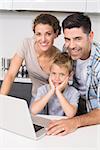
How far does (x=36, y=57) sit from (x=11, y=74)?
0.34 feet

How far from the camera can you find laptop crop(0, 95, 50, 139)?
2.92 feet

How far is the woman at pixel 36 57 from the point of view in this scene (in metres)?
0.94

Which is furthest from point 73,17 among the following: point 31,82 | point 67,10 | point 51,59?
point 31,82

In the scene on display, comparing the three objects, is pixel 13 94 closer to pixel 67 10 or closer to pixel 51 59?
pixel 51 59

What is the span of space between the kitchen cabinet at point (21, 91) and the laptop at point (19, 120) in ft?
0.08

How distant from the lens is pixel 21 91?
0.94 m

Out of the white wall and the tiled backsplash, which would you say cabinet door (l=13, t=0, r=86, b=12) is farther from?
the tiled backsplash

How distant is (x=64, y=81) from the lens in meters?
0.95

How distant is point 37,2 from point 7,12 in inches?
4.4

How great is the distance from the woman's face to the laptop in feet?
0.66

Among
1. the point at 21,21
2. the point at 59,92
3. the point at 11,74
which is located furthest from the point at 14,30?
the point at 59,92

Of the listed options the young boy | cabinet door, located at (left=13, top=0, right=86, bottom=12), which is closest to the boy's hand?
the young boy

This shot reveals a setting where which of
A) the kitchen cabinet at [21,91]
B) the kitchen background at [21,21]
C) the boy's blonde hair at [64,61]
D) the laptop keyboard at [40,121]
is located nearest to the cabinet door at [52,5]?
the kitchen background at [21,21]

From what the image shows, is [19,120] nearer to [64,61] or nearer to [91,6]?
[64,61]
